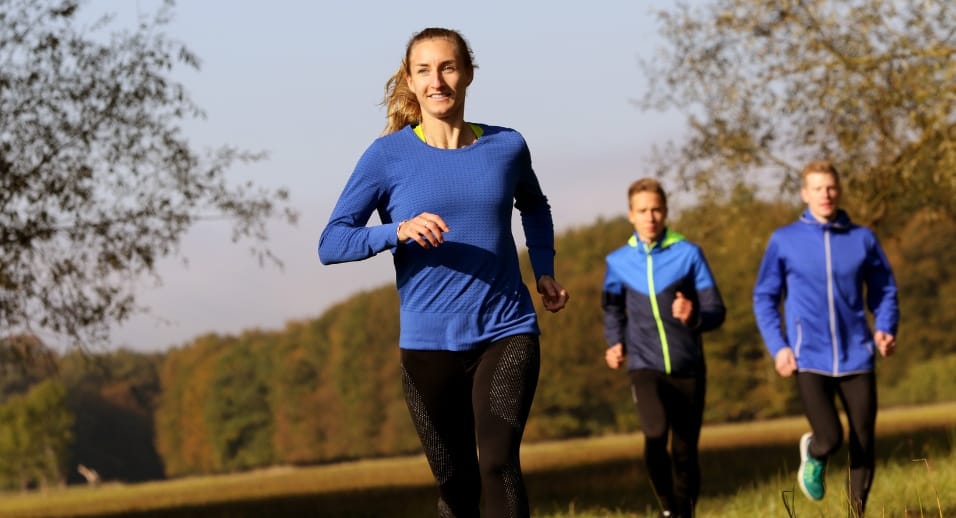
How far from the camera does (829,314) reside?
8.90 meters

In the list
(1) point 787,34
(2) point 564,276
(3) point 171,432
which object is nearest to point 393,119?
(1) point 787,34

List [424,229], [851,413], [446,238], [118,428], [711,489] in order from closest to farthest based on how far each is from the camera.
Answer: [424,229] → [446,238] → [851,413] → [711,489] → [118,428]

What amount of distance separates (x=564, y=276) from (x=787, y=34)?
62259mm

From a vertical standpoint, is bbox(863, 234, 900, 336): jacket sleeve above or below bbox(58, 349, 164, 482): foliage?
above

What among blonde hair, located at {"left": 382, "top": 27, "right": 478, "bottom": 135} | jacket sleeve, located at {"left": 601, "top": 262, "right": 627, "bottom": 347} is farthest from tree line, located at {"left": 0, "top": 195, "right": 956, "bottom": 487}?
blonde hair, located at {"left": 382, "top": 27, "right": 478, "bottom": 135}

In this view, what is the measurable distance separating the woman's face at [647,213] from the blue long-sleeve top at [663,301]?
114 mm

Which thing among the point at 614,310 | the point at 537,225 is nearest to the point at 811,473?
the point at 614,310

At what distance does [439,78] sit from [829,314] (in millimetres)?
4313

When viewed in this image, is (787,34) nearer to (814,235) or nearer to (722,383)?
(814,235)

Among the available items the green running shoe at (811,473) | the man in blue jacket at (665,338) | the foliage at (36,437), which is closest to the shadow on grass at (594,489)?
the green running shoe at (811,473)

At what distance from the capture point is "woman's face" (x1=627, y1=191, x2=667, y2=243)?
30.2ft

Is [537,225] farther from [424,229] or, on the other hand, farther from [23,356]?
[23,356]

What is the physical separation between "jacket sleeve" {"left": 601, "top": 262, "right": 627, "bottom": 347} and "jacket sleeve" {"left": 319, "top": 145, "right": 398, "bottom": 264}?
13.3 feet

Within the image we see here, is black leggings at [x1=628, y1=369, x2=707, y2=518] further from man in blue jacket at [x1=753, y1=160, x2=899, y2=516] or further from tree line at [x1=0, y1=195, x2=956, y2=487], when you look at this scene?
tree line at [x1=0, y1=195, x2=956, y2=487]
